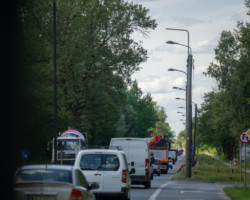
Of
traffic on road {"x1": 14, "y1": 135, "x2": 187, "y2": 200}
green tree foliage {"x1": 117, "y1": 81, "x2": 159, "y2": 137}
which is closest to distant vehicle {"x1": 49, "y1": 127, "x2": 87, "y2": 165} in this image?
traffic on road {"x1": 14, "y1": 135, "x2": 187, "y2": 200}

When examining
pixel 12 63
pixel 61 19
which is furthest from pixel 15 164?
pixel 61 19

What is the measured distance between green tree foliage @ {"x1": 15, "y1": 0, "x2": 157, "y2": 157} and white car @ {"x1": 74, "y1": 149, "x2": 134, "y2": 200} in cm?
3411

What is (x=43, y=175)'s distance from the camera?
12.6 meters

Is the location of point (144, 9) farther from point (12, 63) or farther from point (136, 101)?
point (136, 101)

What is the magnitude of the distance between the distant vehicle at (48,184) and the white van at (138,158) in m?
17.4

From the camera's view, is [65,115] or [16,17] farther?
[65,115]

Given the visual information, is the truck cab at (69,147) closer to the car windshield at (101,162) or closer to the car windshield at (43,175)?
the car windshield at (101,162)

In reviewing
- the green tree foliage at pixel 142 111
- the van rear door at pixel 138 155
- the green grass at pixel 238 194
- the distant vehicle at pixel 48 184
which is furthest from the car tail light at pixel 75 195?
the green tree foliage at pixel 142 111

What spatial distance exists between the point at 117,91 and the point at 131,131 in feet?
214

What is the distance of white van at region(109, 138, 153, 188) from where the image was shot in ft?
99.7

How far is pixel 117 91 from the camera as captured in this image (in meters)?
61.6

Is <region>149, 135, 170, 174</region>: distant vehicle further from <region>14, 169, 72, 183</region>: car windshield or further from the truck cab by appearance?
<region>14, 169, 72, 183</region>: car windshield

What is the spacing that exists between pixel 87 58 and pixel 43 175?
44841 mm

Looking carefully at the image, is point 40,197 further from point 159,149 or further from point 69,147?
point 159,149
